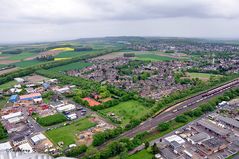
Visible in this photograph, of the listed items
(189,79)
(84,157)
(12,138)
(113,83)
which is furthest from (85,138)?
(189,79)

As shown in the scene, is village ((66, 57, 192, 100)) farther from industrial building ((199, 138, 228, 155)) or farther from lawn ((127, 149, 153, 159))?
lawn ((127, 149, 153, 159))

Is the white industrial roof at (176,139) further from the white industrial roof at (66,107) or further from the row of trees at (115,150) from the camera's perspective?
the white industrial roof at (66,107)

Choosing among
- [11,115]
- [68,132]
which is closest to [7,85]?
[11,115]

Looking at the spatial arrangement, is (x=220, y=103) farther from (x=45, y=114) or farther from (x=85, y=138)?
(x=45, y=114)

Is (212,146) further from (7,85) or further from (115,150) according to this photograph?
(7,85)

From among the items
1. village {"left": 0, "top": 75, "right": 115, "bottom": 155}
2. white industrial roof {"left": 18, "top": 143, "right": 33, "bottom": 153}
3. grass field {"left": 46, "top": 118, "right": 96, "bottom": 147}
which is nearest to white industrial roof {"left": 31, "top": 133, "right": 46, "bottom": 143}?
village {"left": 0, "top": 75, "right": 115, "bottom": 155}
